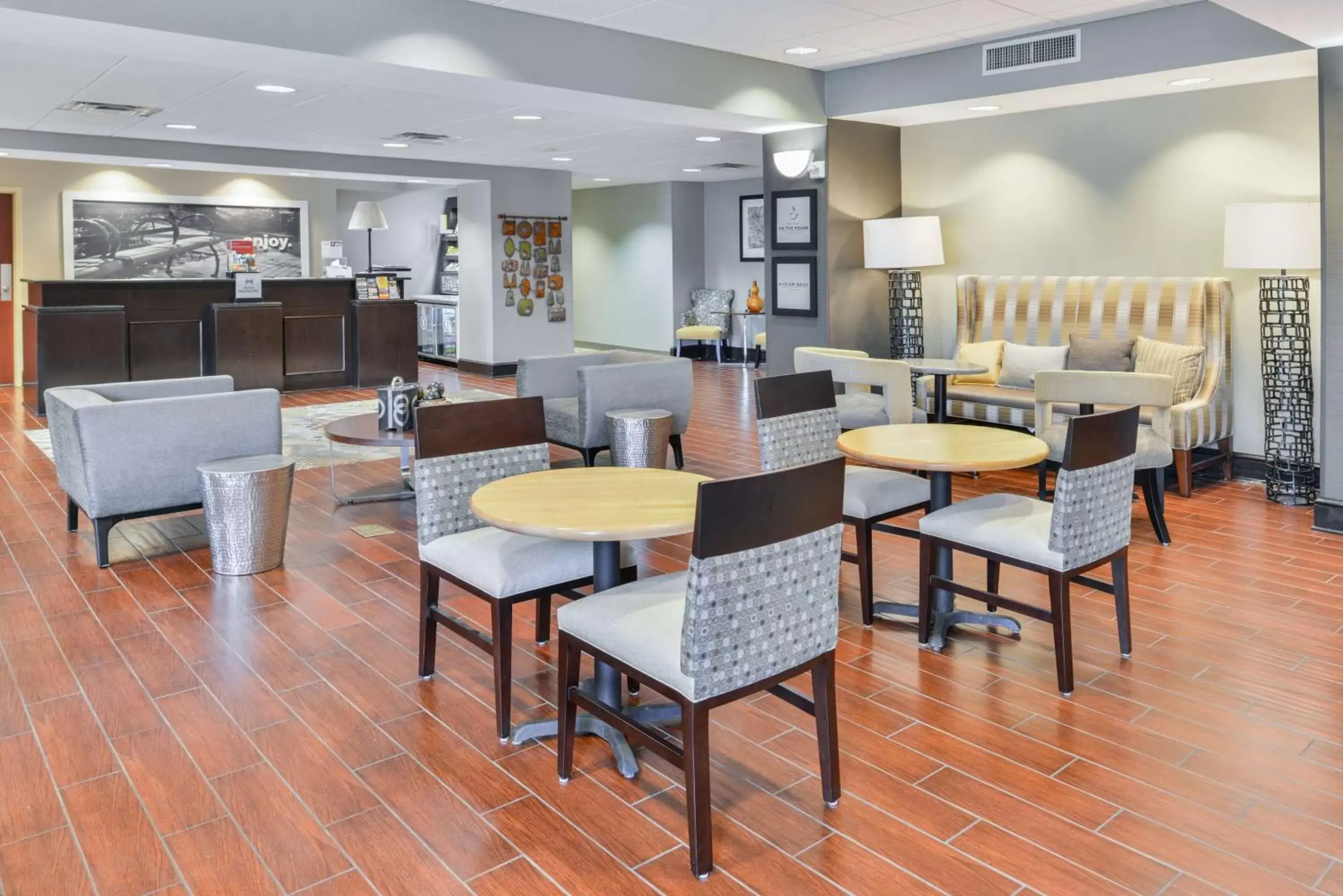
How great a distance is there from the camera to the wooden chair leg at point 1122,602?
3467 mm

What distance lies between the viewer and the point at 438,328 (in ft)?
45.3

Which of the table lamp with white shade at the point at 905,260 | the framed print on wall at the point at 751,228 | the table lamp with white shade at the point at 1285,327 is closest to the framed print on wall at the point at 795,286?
the table lamp with white shade at the point at 905,260

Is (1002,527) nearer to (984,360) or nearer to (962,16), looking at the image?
(962,16)

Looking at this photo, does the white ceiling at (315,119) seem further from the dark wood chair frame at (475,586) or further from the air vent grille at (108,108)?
the dark wood chair frame at (475,586)

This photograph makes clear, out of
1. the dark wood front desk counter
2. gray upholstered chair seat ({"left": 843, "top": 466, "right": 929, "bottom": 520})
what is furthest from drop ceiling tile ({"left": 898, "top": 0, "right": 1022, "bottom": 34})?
the dark wood front desk counter

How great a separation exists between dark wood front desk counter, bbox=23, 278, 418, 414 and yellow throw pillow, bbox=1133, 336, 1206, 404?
303 inches

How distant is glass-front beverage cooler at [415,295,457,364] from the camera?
13438 mm

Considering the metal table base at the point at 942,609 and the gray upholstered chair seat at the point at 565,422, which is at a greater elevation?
the gray upholstered chair seat at the point at 565,422

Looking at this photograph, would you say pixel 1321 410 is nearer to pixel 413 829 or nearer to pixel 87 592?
pixel 413 829

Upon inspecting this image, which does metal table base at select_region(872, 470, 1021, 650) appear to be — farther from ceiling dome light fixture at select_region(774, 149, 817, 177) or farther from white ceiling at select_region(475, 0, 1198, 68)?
ceiling dome light fixture at select_region(774, 149, 817, 177)

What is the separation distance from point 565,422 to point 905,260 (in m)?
2.59

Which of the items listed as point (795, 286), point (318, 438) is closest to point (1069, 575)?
point (795, 286)

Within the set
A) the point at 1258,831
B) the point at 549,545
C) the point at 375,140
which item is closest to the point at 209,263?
the point at 375,140

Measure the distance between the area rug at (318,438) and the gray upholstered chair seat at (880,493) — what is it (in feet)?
9.25
